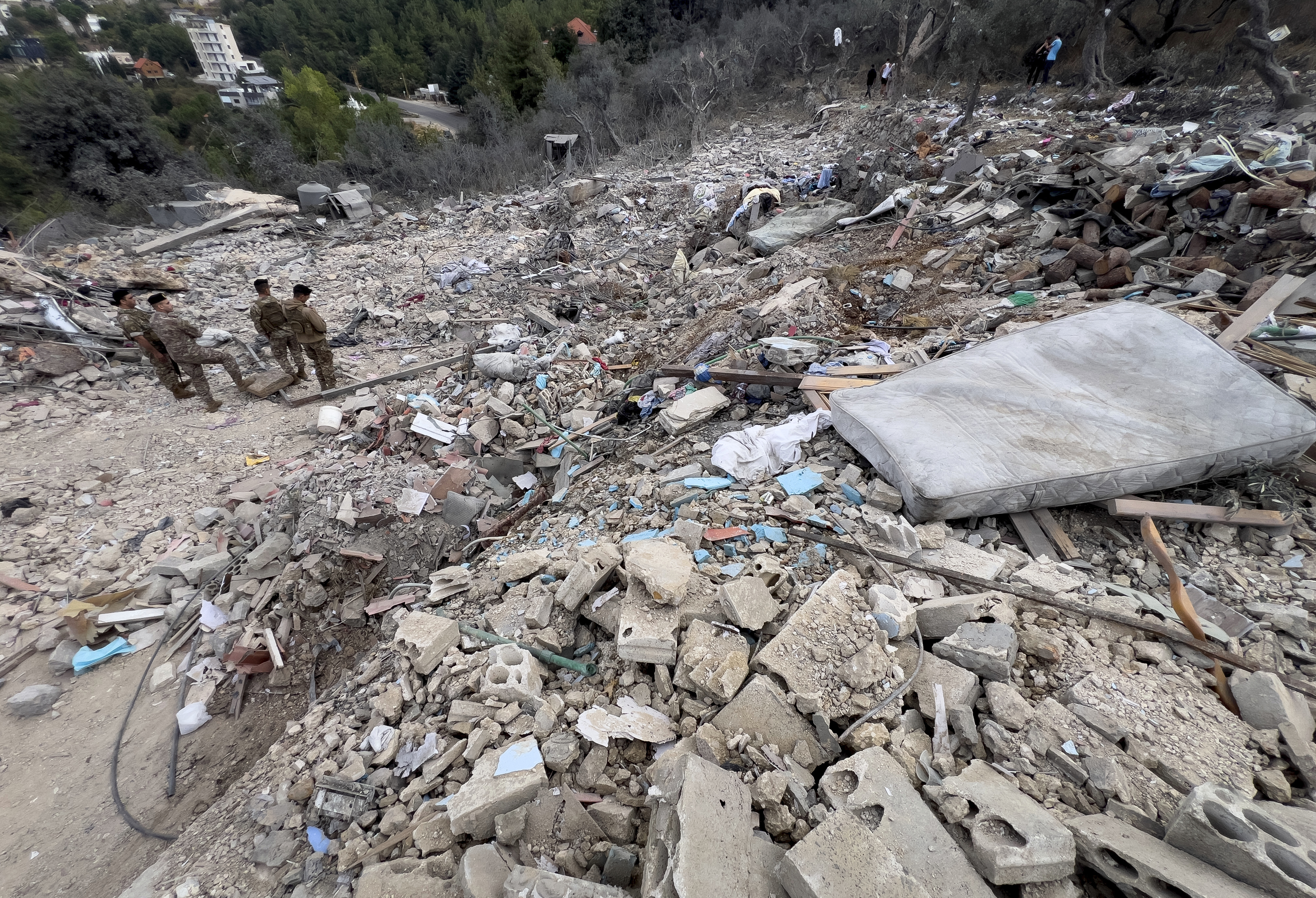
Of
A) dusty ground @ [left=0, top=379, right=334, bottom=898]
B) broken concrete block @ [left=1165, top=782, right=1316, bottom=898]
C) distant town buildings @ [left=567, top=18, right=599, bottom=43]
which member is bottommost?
dusty ground @ [left=0, top=379, right=334, bottom=898]

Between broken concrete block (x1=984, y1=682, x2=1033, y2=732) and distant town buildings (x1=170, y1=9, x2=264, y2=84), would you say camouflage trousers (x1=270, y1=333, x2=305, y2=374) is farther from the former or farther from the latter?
distant town buildings (x1=170, y1=9, x2=264, y2=84)

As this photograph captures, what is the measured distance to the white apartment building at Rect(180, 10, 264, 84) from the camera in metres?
47.3

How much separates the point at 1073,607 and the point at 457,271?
9.20m

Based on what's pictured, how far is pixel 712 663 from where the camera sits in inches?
90.1

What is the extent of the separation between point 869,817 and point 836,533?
1446 millimetres

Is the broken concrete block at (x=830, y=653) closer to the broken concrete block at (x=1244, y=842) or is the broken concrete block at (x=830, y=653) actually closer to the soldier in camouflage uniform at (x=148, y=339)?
the broken concrete block at (x=1244, y=842)

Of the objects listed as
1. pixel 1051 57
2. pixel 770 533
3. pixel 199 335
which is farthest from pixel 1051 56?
pixel 199 335

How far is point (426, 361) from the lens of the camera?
7.03 m

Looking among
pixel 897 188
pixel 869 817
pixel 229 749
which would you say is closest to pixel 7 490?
pixel 229 749

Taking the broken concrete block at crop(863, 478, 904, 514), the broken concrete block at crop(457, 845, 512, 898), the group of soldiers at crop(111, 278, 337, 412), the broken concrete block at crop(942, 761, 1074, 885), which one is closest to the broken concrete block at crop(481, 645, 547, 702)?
the broken concrete block at crop(457, 845, 512, 898)

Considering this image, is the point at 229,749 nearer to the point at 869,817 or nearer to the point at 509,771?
the point at 509,771

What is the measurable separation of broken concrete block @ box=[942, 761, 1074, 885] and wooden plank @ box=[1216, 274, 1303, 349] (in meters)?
3.40

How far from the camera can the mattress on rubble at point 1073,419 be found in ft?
9.16

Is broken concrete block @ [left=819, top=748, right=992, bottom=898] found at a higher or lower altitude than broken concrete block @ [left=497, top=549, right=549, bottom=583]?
higher
